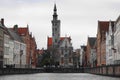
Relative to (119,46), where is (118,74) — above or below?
below

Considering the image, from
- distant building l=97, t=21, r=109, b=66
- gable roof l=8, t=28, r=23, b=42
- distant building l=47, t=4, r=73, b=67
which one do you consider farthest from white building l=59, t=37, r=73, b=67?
distant building l=97, t=21, r=109, b=66

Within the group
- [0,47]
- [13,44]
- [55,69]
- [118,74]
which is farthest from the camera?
[55,69]

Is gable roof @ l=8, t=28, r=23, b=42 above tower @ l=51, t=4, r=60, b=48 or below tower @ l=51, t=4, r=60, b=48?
below

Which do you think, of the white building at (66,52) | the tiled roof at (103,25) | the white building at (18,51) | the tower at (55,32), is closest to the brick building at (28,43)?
the white building at (18,51)

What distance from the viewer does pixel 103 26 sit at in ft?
451

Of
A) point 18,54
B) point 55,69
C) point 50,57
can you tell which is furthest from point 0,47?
point 50,57

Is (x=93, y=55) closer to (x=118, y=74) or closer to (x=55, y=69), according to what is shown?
(x=55, y=69)

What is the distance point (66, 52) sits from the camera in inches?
7805

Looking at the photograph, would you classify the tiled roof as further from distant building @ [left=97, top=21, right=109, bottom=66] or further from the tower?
the tower

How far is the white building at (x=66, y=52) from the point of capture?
197 m

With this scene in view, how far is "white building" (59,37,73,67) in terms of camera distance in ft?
647

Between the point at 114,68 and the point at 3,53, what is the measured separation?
38866 mm

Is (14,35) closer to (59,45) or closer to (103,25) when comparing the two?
(103,25)

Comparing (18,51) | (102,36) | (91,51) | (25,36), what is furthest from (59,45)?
(102,36)
